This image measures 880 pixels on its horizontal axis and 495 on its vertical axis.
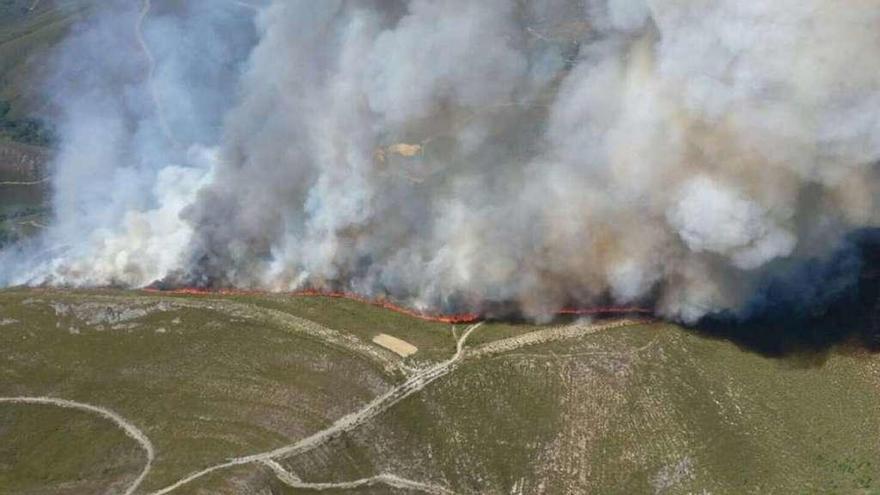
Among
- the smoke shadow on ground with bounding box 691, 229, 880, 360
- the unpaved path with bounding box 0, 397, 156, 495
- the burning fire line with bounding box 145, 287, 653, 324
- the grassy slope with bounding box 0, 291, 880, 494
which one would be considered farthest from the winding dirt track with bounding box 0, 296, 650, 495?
the smoke shadow on ground with bounding box 691, 229, 880, 360

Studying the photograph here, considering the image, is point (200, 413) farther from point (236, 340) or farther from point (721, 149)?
point (721, 149)

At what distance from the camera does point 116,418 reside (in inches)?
2135

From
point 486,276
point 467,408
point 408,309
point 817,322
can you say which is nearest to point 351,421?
point 467,408

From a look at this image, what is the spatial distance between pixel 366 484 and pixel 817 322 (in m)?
34.2

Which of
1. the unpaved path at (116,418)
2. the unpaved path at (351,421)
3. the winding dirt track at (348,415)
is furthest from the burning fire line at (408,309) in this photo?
the unpaved path at (116,418)

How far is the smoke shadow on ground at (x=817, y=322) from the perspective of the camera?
59.6 meters

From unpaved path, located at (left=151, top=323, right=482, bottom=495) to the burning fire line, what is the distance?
5.12m

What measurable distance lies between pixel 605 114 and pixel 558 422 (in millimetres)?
23287

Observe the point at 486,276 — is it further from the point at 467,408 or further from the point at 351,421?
the point at 351,421

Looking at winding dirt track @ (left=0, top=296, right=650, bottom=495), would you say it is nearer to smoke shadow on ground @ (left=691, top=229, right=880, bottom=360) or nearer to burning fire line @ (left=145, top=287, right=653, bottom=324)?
burning fire line @ (left=145, top=287, right=653, bottom=324)

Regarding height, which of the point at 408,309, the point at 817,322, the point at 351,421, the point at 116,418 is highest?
the point at 116,418

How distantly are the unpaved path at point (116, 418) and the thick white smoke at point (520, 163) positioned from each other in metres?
15.6

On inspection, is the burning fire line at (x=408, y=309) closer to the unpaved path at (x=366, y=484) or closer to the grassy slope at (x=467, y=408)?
the grassy slope at (x=467, y=408)

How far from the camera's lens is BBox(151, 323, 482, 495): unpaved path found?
163 ft
